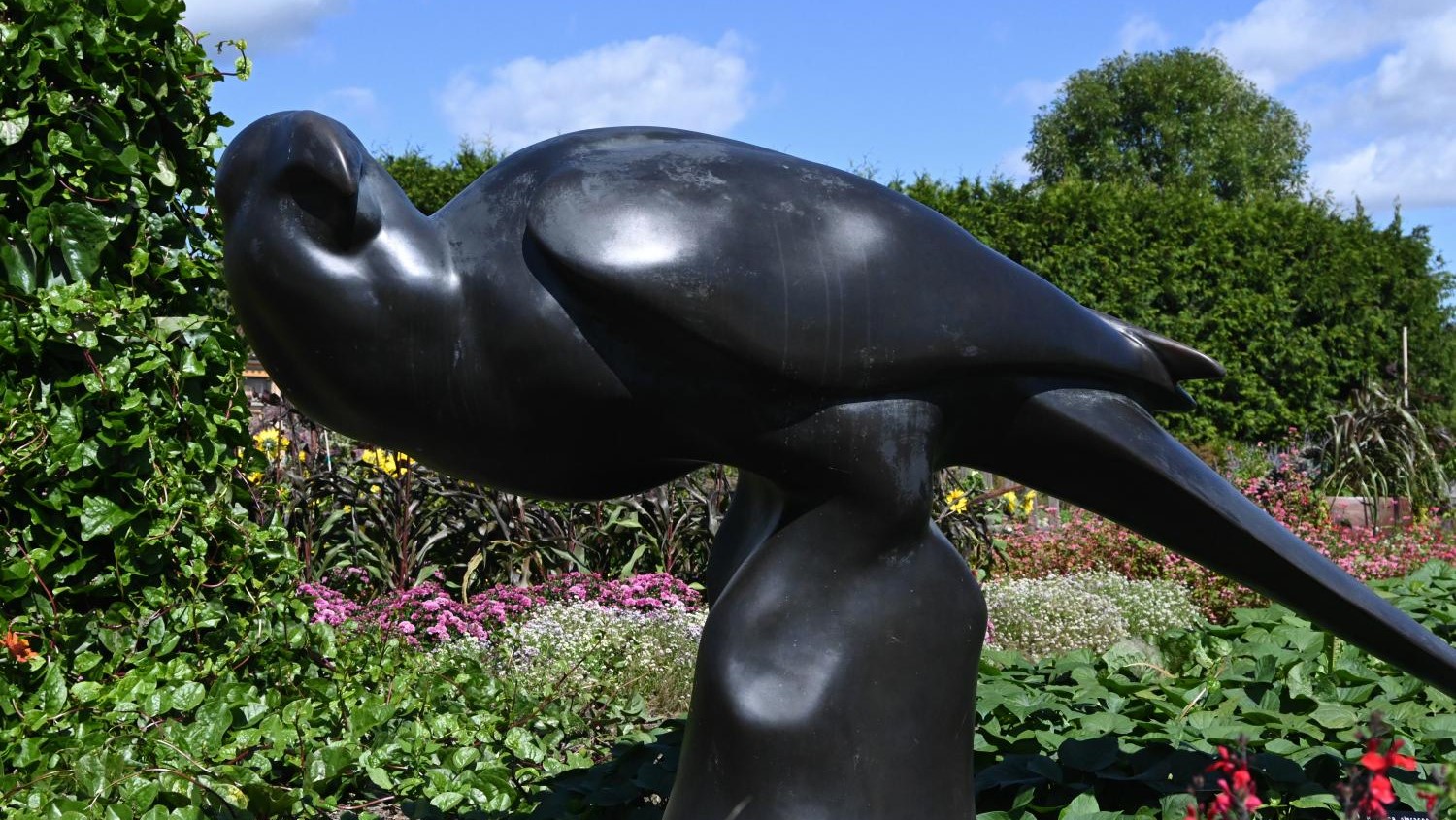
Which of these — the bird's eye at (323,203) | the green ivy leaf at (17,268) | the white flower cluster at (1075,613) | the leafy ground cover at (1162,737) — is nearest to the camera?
the bird's eye at (323,203)

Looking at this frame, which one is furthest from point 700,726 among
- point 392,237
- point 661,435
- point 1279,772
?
point 1279,772

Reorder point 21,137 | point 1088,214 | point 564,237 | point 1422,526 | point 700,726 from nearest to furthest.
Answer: point 564,237 < point 700,726 < point 21,137 < point 1422,526 < point 1088,214

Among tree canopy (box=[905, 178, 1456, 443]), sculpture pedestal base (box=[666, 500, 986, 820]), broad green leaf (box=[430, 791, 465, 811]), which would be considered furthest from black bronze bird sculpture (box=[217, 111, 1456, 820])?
tree canopy (box=[905, 178, 1456, 443])

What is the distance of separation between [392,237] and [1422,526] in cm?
1097

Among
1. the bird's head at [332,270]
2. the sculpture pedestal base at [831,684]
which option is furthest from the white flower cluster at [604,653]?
the bird's head at [332,270]

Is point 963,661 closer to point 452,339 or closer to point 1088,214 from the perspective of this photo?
point 452,339

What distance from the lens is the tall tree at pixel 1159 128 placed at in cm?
3662

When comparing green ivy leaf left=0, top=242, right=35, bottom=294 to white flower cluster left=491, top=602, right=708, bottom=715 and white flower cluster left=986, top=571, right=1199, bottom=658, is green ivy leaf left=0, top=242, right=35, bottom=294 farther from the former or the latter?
white flower cluster left=986, top=571, right=1199, bottom=658

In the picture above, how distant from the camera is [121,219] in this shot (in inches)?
140

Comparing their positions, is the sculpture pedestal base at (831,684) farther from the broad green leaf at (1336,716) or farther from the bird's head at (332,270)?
the broad green leaf at (1336,716)

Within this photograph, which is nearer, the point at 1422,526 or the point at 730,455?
the point at 730,455

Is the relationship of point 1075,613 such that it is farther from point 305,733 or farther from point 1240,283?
point 1240,283

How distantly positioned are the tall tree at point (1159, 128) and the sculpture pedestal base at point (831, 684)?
35886mm

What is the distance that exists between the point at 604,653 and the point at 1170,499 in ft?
9.96
